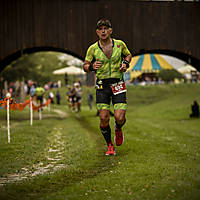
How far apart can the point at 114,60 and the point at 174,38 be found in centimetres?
1537

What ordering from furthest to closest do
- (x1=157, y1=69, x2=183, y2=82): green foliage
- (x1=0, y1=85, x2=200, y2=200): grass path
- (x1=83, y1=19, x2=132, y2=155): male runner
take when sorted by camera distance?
(x1=157, y1=69, x2=183, y2=82): green foliage, (x1=83, y1=19, x2=132, y2=155): male runner, (x1=0, y1=85, x2=200, y2=200): grass path

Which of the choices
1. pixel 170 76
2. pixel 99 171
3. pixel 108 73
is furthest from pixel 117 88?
pixel 170 76

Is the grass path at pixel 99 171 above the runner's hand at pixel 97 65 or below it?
below

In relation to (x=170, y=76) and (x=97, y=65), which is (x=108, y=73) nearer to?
(x=97, y=65)

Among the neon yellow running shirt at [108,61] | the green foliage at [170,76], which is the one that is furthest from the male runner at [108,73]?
the green foliage at [170,76]

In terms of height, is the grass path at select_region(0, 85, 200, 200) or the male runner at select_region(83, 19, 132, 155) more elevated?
the male runner at select_region(83, 19, 132, 155)

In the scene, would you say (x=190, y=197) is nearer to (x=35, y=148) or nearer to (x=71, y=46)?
(x=35, y=148)

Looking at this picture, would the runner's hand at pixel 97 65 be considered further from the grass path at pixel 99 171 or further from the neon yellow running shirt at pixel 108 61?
the grass path at pixel 99 171

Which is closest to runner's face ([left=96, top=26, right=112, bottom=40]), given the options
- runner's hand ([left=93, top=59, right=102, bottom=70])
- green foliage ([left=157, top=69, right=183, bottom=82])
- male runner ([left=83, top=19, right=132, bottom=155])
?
male runner ([left=83, top=19, right=132, bottom=155])

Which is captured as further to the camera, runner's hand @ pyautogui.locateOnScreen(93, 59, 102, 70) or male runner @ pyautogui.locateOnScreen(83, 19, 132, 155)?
male runner @ pyautogui.locateOnScreen(83, 19, 132, 155)

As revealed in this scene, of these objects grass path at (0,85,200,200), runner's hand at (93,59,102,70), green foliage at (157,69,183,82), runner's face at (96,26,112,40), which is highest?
runner's face at (96,26,112,40)

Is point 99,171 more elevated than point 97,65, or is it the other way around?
point 97,65

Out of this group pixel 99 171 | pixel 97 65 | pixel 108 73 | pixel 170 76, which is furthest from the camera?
pixel 170 76

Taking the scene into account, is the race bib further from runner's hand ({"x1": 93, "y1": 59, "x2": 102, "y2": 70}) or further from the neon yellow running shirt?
runner's hand ({"x1": 93, "y1": 59, "x2": 102, "y2": 70})
